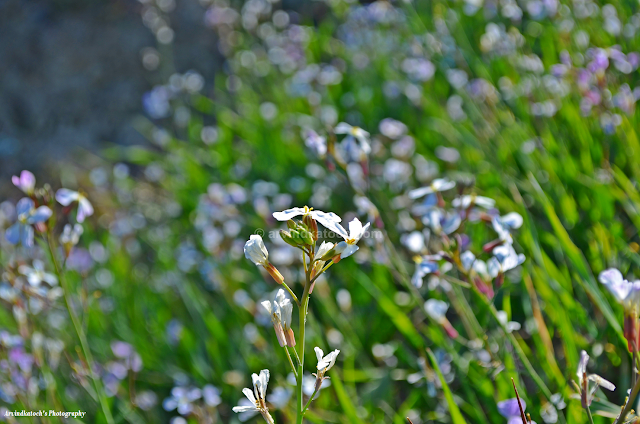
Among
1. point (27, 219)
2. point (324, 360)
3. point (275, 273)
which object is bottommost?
point (27, 219)

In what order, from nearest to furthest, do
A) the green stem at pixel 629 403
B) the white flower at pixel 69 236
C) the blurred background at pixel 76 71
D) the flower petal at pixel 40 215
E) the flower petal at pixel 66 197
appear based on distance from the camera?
the green stem at pixel 629 403 → the flower petal at pixel 40 215 → the white flower at pixel 69 236 → the flower petal at pixel 66 197 → the blurred background at pixel 76 71

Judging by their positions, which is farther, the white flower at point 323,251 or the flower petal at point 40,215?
the flower petal at point 40,215

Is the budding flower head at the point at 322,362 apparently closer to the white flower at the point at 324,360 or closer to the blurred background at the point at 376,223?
the white flower at the point at 324,360

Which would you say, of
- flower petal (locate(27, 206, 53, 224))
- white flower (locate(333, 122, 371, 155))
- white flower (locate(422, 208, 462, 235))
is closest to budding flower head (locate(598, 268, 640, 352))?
white flower (locate(422, 208, 462, 235))

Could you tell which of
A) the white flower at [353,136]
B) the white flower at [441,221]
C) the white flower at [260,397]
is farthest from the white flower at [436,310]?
the white flower at [260,397]

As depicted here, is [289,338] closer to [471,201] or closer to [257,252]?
[257,252]

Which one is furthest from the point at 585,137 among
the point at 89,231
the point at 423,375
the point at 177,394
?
the point at 89,231

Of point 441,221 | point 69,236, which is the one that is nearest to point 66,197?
point 69,236

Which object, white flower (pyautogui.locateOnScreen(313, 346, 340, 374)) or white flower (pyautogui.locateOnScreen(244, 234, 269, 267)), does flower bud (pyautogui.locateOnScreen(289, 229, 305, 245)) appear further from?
white flower (pyautogui.locateOnScreen(313, 346, 340, 374))

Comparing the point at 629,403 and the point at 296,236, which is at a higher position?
the point at 296,236

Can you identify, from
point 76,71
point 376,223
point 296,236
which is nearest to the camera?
point 296,236
